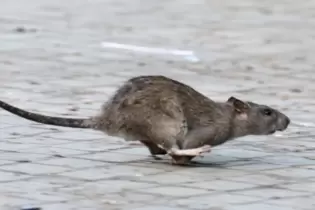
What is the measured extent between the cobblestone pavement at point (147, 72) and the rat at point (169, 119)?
0.20m

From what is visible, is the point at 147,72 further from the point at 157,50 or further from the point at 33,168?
the point at 33,168

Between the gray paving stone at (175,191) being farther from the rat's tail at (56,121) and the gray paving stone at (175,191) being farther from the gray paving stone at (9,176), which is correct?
the rat's tail at (56,121)

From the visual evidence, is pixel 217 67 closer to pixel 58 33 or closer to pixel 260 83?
pixel 260 83

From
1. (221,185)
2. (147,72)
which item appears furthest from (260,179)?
(147,72)

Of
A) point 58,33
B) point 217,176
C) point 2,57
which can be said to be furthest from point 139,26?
point 217,176

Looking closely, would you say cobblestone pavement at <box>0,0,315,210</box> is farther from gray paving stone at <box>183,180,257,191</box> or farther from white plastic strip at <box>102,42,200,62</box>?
white plastic strip at <box>102,42,200,62</box>

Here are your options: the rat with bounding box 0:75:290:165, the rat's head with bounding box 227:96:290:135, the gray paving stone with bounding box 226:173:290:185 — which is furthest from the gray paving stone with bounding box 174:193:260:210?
the rat's head with bounding box 227:96:290:135

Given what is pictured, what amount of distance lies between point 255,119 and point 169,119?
2.36ft

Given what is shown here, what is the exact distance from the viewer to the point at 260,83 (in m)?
12.2

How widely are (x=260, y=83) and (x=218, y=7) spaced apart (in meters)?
7.61

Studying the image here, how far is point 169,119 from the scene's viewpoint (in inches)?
305

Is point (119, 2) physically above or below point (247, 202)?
above

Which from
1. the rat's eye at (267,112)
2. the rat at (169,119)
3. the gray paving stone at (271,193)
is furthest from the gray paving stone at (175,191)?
the rat's eye at (267,112)

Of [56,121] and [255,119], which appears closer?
[56,121]
